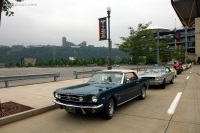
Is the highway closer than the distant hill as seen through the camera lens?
Yes

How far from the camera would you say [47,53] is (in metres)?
124

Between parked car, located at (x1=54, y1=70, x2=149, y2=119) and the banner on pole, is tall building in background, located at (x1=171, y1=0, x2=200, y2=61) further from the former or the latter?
parked car, located at (x1=54, y1=70, x2=149, y2=119)

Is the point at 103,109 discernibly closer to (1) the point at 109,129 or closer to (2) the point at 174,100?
(1) the point at 109,129

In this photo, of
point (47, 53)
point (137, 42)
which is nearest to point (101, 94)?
point (137, 42)

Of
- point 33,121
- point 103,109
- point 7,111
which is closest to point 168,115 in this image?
point 103,109

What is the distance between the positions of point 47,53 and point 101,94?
122 metres

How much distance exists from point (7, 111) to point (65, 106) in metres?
2.16

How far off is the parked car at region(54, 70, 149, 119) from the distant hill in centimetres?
10525

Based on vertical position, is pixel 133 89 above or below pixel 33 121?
above

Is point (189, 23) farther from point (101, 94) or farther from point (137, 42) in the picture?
point (101, 94)

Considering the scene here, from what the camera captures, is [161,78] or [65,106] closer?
[65,106]

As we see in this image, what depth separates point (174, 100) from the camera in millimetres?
9328

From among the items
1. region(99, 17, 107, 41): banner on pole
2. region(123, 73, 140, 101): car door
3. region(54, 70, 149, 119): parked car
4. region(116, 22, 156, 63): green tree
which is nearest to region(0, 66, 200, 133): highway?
region(54, 70, 149, 119): parked car

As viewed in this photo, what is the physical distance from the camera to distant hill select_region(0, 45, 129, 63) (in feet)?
379
